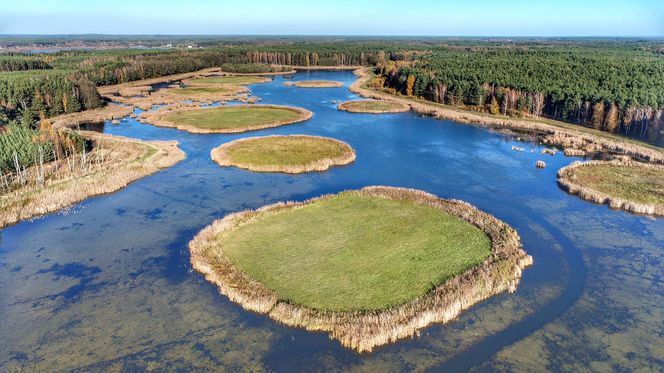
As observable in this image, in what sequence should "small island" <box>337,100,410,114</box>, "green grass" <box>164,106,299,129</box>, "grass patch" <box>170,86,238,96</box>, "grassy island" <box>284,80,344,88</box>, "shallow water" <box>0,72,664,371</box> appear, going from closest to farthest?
"shallow water" <box>0,72,664,371</box> < "green grass" <box>164,106,299,129</box> < "small island" <box>337,100,410,114</box> < "grass patch" <box>170,86,238,96</box> < "grassy island" <box>284,80,344,88</box>

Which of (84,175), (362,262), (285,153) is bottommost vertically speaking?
(362,262)

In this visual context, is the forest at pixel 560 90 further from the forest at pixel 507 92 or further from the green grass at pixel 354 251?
the green grass at pixel 354 251

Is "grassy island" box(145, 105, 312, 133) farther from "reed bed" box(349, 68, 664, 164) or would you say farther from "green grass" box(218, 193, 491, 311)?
"green grass" box(218, 193, 491, 311)

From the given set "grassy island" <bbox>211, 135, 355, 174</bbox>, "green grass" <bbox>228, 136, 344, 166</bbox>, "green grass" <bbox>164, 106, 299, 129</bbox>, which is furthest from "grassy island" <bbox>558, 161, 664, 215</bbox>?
"green grass" <bbox>164, 106, 299, 129</bbox>

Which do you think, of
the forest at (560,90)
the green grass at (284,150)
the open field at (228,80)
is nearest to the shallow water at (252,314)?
the green grass at (284,150)

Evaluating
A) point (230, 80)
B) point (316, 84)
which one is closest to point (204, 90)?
point (230, 80)

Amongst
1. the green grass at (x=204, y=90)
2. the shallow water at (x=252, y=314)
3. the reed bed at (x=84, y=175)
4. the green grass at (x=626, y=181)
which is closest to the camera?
the shallow water at (x=252, y=314)

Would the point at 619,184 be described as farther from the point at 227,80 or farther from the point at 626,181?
the point at 227,80
